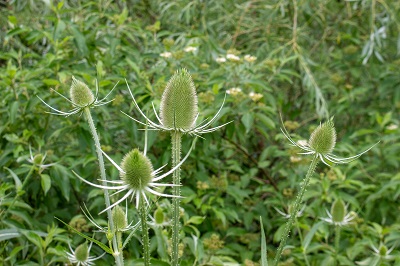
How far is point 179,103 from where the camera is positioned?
3.55 feet

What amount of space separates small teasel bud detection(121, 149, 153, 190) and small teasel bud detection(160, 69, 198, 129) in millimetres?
93

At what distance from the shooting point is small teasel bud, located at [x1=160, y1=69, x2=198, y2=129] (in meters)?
1.09

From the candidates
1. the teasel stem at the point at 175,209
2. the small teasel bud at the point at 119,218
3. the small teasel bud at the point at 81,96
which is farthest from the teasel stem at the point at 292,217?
the small teasel bud at the point at 81,96

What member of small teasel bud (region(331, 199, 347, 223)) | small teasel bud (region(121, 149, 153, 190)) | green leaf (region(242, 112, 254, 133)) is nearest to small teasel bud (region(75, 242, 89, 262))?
small teasel bud (region(121, 149, 153, 190))

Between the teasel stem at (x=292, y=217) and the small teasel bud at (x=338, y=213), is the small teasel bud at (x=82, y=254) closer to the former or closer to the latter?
the teasel stem at (x=292, y=217)

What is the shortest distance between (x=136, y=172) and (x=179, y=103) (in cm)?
15

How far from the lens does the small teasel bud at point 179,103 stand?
109 cm

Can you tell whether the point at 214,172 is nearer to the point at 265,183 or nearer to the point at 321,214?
the point at 265,183

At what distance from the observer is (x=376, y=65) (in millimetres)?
3391

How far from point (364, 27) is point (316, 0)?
1.63ft

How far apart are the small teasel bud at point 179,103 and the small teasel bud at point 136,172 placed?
9 cm

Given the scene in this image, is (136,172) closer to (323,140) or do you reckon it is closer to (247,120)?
(323,140)

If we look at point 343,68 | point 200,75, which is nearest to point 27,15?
point 200,75

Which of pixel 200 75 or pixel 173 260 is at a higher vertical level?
pixel 173 260
